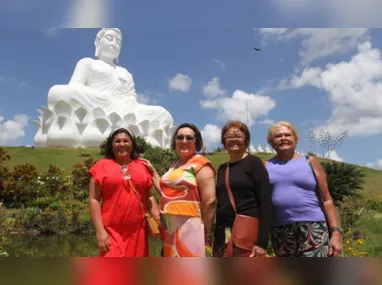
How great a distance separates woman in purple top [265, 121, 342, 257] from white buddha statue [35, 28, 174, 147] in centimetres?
2554

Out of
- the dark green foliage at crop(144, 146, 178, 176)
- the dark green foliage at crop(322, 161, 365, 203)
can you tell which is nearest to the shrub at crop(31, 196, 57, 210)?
the dark green foliage at crop(144, 146, 178, 176)

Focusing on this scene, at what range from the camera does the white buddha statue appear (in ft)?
91.2

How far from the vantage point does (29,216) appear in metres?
→ 10.7

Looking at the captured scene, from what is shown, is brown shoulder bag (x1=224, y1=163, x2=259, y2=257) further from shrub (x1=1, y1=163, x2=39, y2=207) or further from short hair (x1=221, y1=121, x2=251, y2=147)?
shrub (x1=1, y1=163, x2=39, y2=207)

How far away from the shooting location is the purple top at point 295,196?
2.56 metres

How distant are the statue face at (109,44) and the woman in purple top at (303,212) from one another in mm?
27191

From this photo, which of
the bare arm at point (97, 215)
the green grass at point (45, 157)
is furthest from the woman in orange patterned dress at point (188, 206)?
the green grass at point (45, 157)

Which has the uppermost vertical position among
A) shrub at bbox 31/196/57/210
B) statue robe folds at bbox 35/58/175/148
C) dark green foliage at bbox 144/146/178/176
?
statue robe folds at bbox 35/58/175/148

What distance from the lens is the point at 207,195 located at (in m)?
2.61

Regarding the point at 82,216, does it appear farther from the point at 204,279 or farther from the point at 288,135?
the point at 204,279

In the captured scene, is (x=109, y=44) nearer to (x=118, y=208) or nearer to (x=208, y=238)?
(x=118, y=208)

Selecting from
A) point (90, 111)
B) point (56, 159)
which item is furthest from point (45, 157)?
point (90, 111)

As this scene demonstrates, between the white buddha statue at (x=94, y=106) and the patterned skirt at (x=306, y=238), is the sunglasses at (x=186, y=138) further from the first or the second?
the white buddha statue at (x=94, y=106)

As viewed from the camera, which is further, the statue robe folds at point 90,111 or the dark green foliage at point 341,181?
the statue robe folds at point 90,111
